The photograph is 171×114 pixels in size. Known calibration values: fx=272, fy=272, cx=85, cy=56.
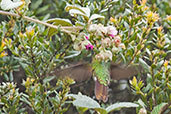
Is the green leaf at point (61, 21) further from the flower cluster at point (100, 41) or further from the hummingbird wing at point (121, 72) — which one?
the hummingbird wing at point (121, 72)

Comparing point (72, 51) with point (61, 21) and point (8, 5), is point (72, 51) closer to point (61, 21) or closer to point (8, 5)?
point (61, 21)

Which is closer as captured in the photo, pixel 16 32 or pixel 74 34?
pixel 74 34

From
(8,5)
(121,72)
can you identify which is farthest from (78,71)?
(8,5)

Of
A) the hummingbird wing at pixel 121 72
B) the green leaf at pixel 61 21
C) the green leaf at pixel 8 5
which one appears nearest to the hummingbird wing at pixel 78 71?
the hummingbird wing at pixel 121 72

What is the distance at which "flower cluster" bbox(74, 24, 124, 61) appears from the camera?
69cm

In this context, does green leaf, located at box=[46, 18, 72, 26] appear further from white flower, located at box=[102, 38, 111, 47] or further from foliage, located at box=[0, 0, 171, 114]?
white flower, located at box=[102, 38, 111, 47]

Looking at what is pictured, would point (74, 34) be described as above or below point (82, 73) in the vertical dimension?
above

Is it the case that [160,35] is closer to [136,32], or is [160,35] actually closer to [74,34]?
[136,32]

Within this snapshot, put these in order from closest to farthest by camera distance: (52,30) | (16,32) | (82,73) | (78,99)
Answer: (78,99), (52,30), (16,32), (82,73)

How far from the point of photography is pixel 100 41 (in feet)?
2.36

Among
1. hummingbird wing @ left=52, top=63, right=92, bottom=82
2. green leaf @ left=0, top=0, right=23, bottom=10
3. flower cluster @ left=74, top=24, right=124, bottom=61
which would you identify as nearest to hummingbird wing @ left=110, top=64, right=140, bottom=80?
hummingbird wing @ left=52, top=63, right=92, bottom=82

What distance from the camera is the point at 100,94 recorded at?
0.76m

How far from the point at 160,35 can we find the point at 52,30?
375 millimetres

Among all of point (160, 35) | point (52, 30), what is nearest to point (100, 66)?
point (52, 30)
